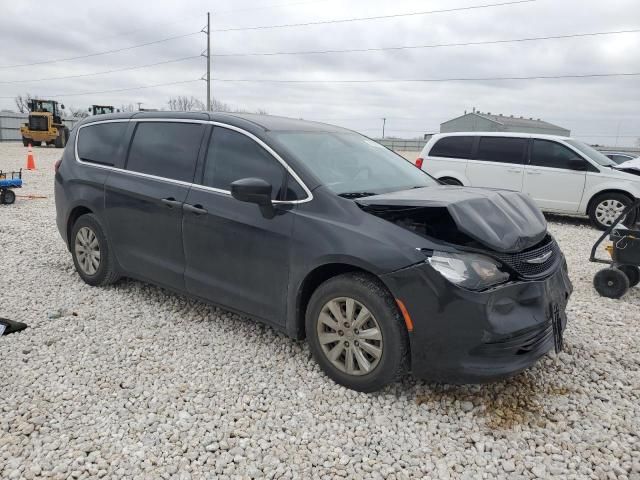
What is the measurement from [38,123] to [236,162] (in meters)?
31.3

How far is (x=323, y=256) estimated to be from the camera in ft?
9.89

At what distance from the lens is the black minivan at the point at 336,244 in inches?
107

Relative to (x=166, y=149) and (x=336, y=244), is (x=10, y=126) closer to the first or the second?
(x=166, y=149)

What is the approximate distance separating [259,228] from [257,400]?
112cm

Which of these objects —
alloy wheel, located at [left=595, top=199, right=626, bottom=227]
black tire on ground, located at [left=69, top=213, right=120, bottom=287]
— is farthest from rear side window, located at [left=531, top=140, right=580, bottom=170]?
black tire on ground, located at [left=69, top=213, right=120, bottom=287]

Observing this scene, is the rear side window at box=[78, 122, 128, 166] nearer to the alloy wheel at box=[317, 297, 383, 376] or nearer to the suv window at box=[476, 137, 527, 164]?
the alloy wheel at box=[317, 297, 383, 376]

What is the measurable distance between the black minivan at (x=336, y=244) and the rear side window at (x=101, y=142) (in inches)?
2.0

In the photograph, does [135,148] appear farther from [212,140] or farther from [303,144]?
[303,144]

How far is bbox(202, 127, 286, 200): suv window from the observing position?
3367 millimetres

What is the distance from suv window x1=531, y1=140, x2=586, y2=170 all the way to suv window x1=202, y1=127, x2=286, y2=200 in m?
7.57

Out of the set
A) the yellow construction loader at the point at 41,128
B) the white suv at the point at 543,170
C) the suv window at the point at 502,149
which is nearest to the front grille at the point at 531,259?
the white suv at the point at 543,170

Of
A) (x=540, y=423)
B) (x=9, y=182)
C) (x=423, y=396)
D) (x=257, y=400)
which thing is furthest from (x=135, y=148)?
(x=9, y=182)

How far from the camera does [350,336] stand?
2.98m

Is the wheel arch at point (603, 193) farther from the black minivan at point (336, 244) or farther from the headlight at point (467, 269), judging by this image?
the headlight at point (467, 269)
